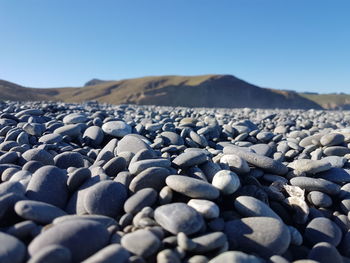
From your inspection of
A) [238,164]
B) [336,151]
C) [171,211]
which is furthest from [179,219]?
[336,151]

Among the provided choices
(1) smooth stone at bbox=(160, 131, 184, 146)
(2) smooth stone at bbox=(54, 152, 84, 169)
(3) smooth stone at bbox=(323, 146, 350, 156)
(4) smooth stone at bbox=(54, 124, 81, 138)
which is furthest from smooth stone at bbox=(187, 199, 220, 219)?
(4) smooth stone at bbox=(54, 124, 81, 138)

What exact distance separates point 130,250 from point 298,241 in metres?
1.13

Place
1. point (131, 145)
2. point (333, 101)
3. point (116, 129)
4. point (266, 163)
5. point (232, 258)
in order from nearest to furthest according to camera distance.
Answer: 1. point (232, 258)
2. point (266, 163)
3. point (131, 145)
4. point (116, 129)
5. point (333, 101)

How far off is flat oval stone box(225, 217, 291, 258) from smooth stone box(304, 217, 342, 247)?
0.36 metres

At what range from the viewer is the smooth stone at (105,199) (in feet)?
5.93

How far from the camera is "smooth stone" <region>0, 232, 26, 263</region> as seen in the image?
1296 millimetres

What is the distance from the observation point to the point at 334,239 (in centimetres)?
194

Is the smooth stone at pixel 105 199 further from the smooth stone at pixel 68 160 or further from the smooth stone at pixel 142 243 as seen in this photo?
the smooth stone at pixel 68 160

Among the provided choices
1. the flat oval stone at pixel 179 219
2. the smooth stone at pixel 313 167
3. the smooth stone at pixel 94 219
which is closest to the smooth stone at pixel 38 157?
the smooth stone at pixel 94 219

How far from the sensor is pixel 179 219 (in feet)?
5.09

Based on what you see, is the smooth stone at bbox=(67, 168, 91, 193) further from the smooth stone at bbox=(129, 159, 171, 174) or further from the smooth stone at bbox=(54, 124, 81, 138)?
the smooth stone at bbox=(54, 124, 81, 138)

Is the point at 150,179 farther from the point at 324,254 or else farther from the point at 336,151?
the point at 336,151

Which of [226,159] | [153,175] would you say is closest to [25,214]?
[153,175]

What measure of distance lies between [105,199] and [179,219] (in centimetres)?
56
